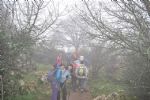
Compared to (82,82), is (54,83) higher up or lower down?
higher up

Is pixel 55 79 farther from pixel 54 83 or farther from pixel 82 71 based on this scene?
pixel 82 71

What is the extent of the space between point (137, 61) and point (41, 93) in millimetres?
5245

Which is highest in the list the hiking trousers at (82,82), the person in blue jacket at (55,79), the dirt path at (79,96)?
the person in blue jacket at (55,79)

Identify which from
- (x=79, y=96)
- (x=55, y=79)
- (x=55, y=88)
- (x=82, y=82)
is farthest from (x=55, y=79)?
(x=82, y=82)

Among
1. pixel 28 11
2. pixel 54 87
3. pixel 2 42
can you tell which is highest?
pixel 28 11

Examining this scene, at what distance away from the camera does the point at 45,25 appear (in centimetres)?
1486

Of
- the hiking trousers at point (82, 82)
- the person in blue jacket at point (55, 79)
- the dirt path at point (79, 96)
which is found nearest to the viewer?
the person in blue jacket at point (55, 79)

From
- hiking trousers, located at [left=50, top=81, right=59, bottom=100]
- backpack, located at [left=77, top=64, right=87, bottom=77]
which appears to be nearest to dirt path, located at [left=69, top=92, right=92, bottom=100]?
backpack, located at [left=77, top=64, right=87, bottom=77]

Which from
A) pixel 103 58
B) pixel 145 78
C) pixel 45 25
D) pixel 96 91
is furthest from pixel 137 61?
pixel 103 58

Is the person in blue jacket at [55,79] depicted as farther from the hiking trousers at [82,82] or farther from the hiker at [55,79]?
the hiking trousers at [82,82]

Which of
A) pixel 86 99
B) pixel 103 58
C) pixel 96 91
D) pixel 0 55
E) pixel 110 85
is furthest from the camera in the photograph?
pixel 103 58

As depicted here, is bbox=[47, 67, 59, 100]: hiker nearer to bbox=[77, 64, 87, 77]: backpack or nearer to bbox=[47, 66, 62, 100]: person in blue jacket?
bbox=[47, 66, 62, 100]: person in blue jacket

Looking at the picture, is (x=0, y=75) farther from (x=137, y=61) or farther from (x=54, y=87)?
(x=137, y=61)

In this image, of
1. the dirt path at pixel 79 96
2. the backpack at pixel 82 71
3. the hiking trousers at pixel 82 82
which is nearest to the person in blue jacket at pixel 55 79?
the dirt path at pixel 79 96
